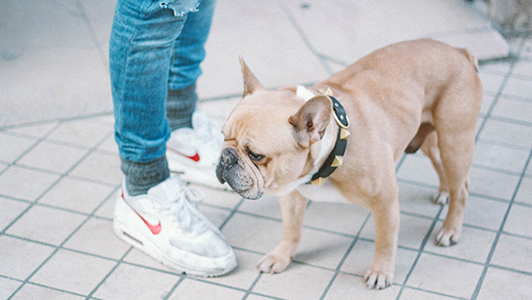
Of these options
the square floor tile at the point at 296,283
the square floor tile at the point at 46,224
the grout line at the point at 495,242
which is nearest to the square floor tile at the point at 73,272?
the square floor tile at the point at 46,224

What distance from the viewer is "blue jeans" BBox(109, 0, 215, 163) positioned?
2.05m

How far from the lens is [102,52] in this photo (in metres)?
4.14

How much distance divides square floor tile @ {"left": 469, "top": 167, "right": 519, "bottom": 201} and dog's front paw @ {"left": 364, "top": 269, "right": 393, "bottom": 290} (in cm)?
83

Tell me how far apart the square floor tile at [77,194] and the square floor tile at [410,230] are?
1304 mm

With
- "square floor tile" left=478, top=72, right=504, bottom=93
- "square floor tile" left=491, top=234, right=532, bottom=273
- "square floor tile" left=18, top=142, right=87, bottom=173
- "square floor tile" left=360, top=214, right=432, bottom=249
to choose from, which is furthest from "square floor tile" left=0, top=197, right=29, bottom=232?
"square floor tile" left=478, top=72, right=504, bottom=93

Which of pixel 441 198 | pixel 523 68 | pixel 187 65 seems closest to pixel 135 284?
pixel 187 65

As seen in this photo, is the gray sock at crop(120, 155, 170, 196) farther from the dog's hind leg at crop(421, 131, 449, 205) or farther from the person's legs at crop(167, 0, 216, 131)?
the dog's hind leg at crop(421, 131, 449, 205)

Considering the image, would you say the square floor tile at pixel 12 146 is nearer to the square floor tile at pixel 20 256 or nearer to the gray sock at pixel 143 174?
the square floor tile at pixel 20 256

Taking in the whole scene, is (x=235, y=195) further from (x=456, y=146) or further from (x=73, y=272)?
(x=456, y=146)

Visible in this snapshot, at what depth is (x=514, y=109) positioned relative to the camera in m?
3.50

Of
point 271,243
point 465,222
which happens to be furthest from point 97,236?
point 465,222

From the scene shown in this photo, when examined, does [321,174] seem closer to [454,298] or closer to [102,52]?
[454,298]

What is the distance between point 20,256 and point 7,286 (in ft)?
0.60

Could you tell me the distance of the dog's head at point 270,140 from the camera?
6.10 ft
